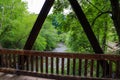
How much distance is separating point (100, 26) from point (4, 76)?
276 inches

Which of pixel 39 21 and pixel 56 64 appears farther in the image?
pixel 39 21

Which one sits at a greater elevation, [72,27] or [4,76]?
[72,27]

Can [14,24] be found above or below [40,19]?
below

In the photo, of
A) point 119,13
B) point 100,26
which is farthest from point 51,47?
point 119,13

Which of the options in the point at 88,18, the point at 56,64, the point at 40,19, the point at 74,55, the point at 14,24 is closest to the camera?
the point at 74,55

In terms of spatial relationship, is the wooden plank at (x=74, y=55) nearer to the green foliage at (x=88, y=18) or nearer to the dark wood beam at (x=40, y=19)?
the dark wood beam at (x=40, y=19)

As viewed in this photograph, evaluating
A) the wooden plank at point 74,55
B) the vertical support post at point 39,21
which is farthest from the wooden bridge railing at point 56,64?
the vertical support post at point 39,21

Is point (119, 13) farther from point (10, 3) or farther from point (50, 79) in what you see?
point (10, 3)

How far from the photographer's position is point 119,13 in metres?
6.07

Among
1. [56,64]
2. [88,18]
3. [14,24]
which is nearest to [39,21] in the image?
[56,64]

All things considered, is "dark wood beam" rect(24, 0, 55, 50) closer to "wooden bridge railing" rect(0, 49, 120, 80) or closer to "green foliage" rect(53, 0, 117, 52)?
"wooden bridge railing" rect(0, 49, 120, 80)

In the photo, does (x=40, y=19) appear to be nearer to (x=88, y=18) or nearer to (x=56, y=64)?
(x=56, y=64)

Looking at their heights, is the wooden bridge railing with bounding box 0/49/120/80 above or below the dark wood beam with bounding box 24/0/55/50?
below

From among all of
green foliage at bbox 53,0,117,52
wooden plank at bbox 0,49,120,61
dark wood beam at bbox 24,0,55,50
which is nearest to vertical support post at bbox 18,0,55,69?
dark wood beam at bbox 24,0,55,50
